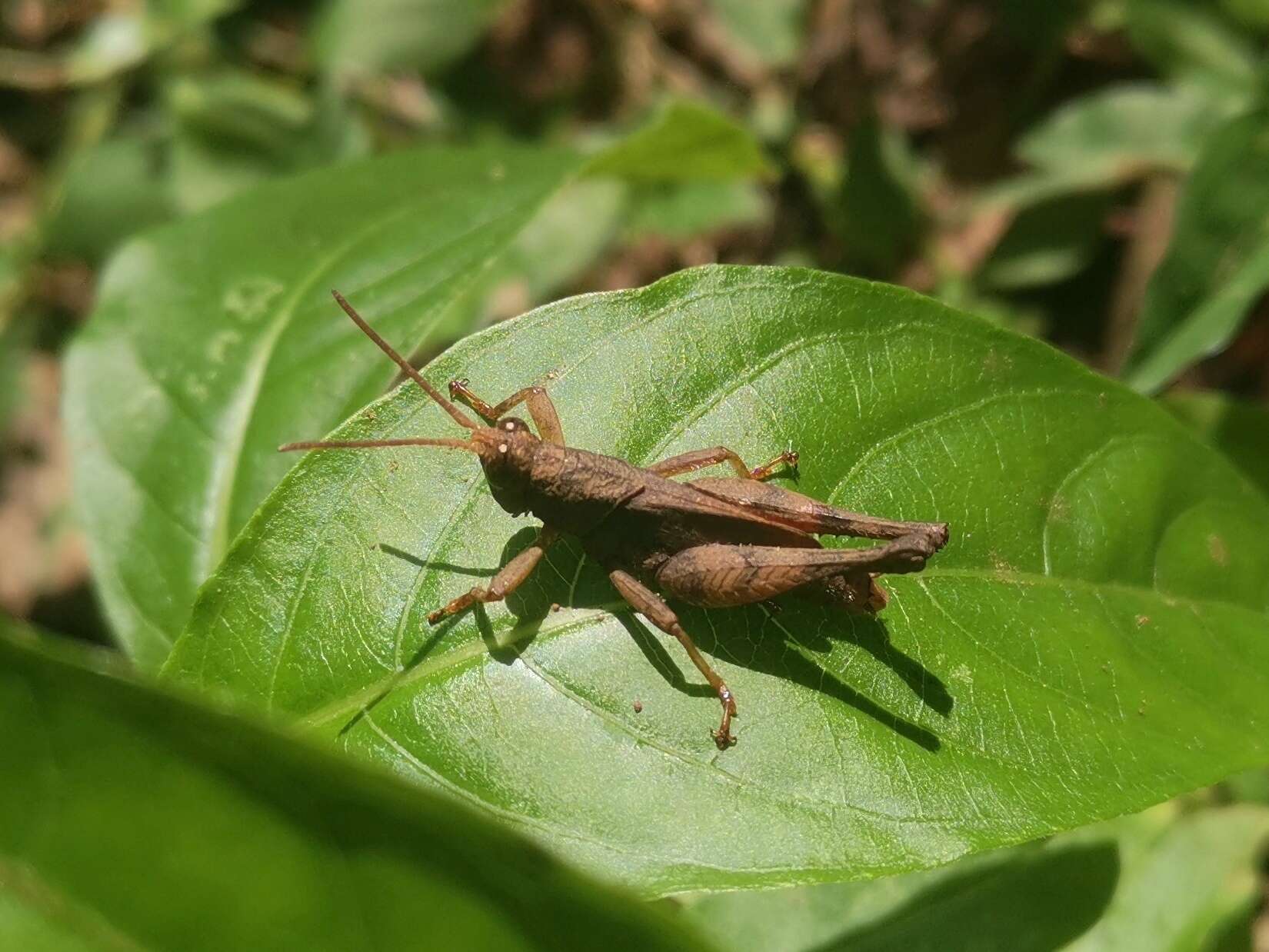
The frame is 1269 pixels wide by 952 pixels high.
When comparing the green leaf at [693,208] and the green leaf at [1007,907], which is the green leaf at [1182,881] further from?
the green leaf at [693,208]

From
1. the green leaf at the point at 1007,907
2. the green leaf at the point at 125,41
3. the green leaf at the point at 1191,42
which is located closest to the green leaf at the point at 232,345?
the green leaf at the point at 1007,907

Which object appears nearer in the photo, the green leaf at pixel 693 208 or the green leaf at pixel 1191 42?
the green leaf at pixel 1191 42

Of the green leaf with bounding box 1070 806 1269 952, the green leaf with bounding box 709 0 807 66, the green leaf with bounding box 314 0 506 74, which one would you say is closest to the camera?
the green leaf with bounding box 1070 806 1269 952

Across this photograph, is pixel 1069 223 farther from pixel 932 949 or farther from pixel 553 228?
pixel 932 949

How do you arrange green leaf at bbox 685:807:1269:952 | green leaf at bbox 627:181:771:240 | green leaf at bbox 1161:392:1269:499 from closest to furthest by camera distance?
green leaf at bbox 685:807:1269:952, green leaf at bbox 1161:392:1269:499, green leaf at bbox 627:181:771:240

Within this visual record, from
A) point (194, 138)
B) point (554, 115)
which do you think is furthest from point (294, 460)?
point (554, 115)

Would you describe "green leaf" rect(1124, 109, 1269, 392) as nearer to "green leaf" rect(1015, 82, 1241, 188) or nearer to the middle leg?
"green leaf" rect(1015, 82, 1241, 188)

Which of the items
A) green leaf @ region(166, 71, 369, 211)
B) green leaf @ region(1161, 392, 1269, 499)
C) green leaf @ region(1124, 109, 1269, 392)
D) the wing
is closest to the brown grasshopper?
the wing
